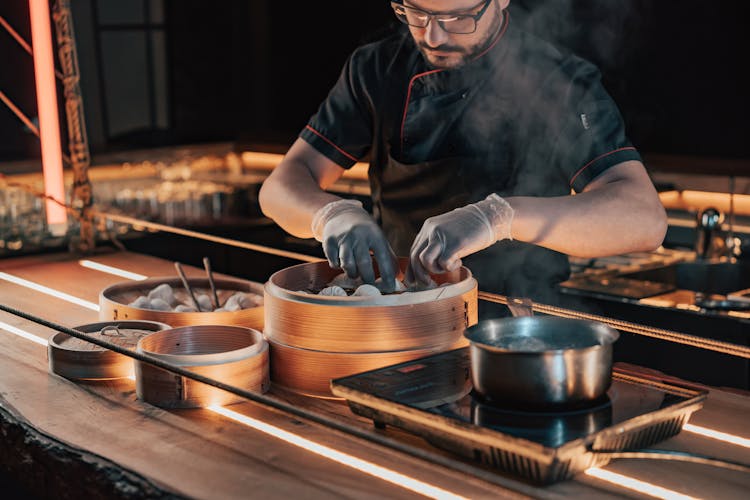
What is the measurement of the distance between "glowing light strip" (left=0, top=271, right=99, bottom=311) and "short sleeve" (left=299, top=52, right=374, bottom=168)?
86cm

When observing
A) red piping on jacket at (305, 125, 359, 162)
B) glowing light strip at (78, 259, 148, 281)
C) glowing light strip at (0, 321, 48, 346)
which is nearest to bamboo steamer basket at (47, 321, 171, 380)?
glowing light strip at (0, 321, 48, 346)

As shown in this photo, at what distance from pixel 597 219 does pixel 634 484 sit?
1.04 metres

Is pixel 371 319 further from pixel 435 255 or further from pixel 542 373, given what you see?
pixel 542 373

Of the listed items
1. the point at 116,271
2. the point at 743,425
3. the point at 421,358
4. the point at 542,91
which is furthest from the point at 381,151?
the point at 743,425

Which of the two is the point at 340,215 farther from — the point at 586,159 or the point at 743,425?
the point at 743,425

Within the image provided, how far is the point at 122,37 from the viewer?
268 inches

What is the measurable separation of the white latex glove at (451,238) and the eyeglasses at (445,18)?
0.51 m

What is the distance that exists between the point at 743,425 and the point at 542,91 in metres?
1.26

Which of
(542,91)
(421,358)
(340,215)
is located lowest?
(421,358)

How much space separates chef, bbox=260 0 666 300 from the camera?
2.37 meters

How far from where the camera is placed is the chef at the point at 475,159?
2.37 m

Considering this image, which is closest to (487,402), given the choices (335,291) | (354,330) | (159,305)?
(354,330)

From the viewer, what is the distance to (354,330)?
190cm

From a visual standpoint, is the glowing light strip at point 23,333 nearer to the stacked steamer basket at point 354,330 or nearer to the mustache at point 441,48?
the stacked steamer basket at point 354,330
